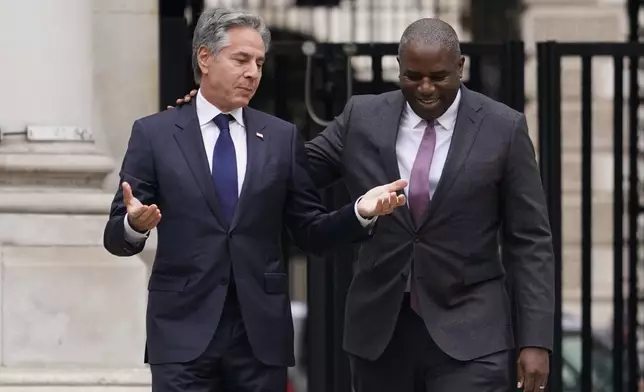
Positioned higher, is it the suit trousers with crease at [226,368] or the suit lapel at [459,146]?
the suit lapel at [459,146]

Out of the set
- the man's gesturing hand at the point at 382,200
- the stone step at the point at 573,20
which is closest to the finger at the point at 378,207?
the man's gesturing hand at the point at 382,200

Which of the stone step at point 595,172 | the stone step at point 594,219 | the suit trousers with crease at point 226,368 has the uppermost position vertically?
the suit trousers with crease at point 226,368

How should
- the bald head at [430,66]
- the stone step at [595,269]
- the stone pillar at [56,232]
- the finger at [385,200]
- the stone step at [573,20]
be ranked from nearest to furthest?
1. the finger at [385,200]
2. the bald head at [430,66]
3. the stone pillar at [56,232]
4. the stone step at [595,269]
5. the stone step at [573,20]

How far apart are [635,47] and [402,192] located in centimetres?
291

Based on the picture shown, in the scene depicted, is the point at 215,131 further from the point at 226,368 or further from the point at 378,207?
the point at 226,368

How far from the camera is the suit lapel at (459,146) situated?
523cm

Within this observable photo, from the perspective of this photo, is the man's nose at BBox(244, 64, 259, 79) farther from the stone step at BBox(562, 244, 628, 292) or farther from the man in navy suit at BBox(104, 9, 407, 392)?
the stone step at BBox(562, 244, 628, 292)

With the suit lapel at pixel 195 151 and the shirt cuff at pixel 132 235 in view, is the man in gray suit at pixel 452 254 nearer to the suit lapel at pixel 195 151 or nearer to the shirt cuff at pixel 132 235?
the suit lapel at pixel 195 151

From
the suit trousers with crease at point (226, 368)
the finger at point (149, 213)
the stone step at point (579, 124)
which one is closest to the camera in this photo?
the finger at point (149, 213)

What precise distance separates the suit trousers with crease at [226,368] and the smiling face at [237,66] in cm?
61

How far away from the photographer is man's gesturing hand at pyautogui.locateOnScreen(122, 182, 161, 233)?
4.72m

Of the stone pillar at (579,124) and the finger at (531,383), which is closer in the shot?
the finger at (531,383)

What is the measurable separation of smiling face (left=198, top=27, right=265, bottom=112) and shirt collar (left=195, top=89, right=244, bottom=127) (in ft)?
0.19

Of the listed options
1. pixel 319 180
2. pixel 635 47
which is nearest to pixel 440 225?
pixel 319 180
